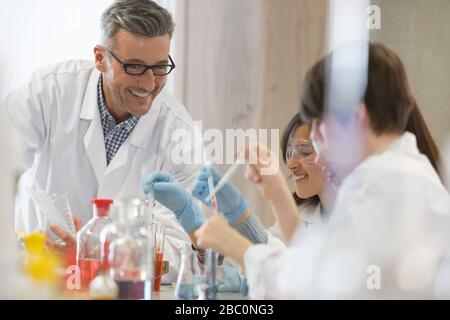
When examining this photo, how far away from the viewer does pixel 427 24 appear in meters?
2.06

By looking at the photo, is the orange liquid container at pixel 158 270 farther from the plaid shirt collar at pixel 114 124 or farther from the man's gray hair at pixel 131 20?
the man's gray hair at pixel 131 20

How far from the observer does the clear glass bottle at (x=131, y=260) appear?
1617mm

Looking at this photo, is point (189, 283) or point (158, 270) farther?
point (158, 270)

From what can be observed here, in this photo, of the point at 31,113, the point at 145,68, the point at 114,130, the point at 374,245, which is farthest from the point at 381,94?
the point at 31,113

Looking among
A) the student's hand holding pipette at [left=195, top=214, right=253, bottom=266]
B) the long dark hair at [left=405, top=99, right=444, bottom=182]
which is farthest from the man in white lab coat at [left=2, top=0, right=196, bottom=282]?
the long dark hair at [left=405, top=99, right=444, bottom=182]

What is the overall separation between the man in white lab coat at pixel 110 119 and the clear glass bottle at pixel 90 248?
0.79 ft

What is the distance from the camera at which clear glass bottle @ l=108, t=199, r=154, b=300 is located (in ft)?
5.31

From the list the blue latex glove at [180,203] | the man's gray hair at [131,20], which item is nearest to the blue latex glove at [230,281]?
the blue latex glove at [180,203]

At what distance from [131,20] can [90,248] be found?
0.64 meters

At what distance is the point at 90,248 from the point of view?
6.02 feet

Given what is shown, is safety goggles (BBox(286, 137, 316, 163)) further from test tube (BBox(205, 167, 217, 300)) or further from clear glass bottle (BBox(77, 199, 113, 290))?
clear glass bottle (BBox(77, 199, 113, 290))

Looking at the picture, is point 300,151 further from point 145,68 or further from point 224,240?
point 224,240

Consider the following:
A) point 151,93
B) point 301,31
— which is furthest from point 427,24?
point 151,93

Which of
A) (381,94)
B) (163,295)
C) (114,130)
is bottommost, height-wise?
(163,295)
